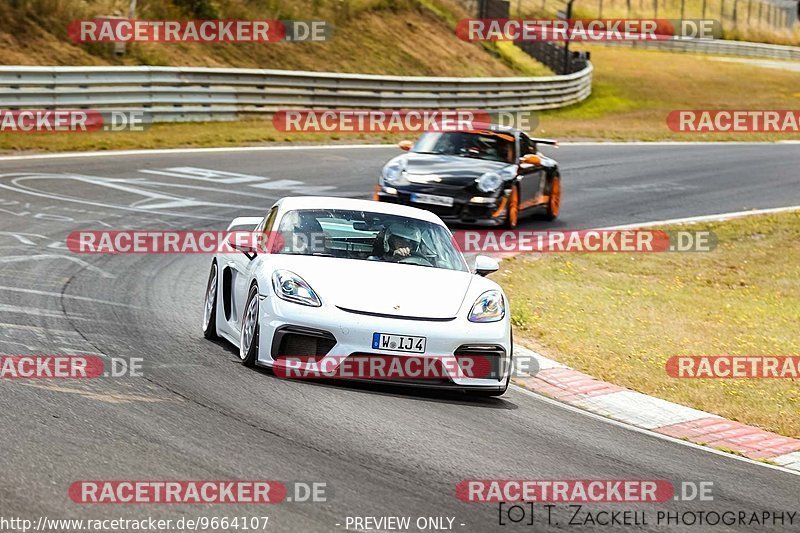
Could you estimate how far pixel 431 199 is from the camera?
17188mm

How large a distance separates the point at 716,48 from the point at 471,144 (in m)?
67.5

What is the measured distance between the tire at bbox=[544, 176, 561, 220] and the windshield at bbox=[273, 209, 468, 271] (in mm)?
9983

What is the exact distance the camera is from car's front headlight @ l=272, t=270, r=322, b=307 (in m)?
8.72

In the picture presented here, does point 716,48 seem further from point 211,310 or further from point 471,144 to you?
point 211,310

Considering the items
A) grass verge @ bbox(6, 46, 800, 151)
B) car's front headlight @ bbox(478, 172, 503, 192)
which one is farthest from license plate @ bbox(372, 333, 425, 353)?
grass verge @ bbox(6, 46, 800, 151)

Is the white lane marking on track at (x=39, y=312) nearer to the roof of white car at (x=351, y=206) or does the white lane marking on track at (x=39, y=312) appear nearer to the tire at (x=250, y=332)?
the tire at (x=250, y=332)

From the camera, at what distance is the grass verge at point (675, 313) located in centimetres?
1049

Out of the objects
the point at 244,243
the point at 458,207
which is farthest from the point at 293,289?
the point at 458,207

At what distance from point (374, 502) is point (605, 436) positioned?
269 centimetres

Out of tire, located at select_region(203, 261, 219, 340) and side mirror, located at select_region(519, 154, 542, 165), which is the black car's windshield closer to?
side mirror, located at select_region(519, 154, 542, 165)

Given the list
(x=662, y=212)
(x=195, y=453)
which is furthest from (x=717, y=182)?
(x=195, y=453)

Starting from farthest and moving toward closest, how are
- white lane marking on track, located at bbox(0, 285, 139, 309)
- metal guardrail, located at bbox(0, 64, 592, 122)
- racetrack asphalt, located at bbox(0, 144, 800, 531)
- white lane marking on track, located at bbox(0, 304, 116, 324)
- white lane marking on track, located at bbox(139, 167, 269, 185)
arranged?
metal guardrail, located at bbox(0, 64, 592, 122) < white lane marking on track, located at bbox(139, 167, 269, 185) < white lane marking on track, located at bbox(0, 285, 139, 309) < white lane marking on track, located at bbox(0, 304, 116, 324) < racetrack asphalt, located at bbox(0, 144, 800, 531)

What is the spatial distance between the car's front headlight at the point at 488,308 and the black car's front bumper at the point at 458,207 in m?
7.98

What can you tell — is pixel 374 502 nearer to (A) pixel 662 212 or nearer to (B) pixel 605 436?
(B) pixel 605 436
